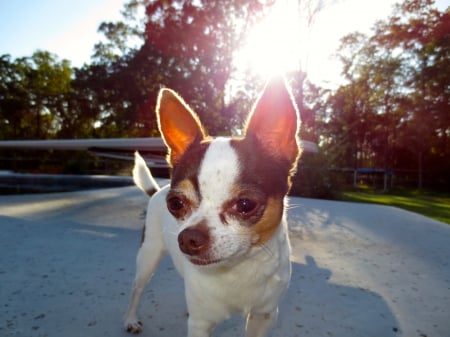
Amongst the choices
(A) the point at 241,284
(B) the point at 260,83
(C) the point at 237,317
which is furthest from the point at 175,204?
(B) the point at 260,83

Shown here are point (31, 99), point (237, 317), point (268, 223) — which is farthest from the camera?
point (31, 99)

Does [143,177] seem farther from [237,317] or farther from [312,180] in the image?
[312,180]

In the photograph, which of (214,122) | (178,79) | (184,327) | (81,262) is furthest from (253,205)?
(178,79)

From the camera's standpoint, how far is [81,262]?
13.6 ft

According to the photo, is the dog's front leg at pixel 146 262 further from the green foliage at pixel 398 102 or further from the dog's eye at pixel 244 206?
the green foliage at pixel 398 102

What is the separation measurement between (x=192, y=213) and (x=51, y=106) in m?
38.7

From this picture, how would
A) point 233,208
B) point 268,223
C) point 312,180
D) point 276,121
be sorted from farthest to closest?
point 312,180
point 276,121
point 268,223
point 233,208

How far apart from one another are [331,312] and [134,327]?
1569mm

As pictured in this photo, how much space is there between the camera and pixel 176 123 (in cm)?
239

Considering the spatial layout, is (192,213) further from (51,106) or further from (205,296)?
(51,106)

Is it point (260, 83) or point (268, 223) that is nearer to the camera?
point (268, 223)

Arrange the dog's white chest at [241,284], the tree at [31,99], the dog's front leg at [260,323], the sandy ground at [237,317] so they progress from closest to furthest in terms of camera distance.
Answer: the dog's white chest at [241,284] → the dog's front leg at [260,323] → the sandy ground at [237,317] → the tree at [31,99]

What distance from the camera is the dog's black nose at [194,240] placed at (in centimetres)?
174

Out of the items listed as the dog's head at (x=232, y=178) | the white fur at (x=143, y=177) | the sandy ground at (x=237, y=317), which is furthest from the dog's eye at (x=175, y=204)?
the white fur at (x=143, y=177)
